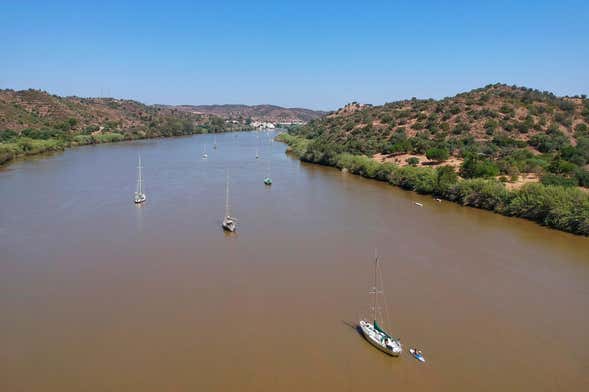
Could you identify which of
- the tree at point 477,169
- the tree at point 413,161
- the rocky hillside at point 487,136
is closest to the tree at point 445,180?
the tree at point 477,169

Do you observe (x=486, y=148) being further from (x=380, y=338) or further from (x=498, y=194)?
(x=380, y=338)

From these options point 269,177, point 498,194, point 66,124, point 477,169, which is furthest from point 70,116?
point 498,194

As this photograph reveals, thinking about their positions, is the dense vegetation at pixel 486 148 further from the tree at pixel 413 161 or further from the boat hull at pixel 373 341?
the boat hull at pixel 373 341

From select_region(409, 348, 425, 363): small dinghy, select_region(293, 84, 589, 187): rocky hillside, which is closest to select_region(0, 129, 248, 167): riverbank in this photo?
select_region(293, 84, 589, 187): rocky hillside

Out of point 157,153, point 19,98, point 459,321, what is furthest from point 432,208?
point 19,98

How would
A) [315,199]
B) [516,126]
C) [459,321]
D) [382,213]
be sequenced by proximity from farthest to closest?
[516,126] → [315,199] → [382,213] → [459,321]

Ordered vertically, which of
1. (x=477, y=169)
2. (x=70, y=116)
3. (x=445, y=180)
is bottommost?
(x=445, y=180)

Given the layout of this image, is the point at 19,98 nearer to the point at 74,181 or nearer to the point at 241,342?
the point at 74,181
